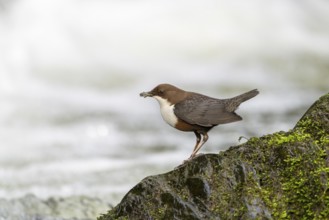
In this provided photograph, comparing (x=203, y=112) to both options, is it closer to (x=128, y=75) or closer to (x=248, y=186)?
(x=248, y=186)

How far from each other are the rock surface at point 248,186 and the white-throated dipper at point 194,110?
1.92 feet

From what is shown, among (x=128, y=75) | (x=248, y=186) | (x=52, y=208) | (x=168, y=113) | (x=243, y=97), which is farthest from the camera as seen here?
(x=128, y=75)

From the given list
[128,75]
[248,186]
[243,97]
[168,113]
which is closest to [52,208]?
[168,113]

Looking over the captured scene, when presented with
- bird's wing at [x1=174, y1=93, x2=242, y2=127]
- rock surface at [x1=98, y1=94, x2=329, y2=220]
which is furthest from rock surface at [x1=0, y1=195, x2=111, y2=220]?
rock surface at [x1=98, y1=94, x2=329, y2=220]

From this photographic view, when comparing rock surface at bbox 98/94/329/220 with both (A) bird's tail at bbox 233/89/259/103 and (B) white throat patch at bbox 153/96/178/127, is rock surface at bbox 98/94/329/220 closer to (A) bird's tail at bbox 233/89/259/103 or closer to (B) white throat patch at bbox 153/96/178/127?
(B) white throat patch at bbox 153/96/178/127

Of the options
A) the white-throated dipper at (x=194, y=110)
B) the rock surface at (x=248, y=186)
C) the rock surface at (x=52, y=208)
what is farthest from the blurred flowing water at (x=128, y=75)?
the rock surface at (x=248, y=186)

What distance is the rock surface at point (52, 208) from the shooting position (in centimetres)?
727

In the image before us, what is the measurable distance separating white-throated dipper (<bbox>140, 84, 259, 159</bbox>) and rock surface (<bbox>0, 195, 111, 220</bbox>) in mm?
3201

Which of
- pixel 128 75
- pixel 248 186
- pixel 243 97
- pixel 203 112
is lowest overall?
pixel 248 186

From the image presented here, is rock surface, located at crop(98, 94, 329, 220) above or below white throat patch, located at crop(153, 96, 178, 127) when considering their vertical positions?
below

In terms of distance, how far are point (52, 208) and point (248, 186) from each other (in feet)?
14.6

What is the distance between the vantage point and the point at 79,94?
37.3 ft

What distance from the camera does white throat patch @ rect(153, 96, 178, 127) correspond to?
4.38 m

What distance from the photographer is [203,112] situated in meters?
4.45
